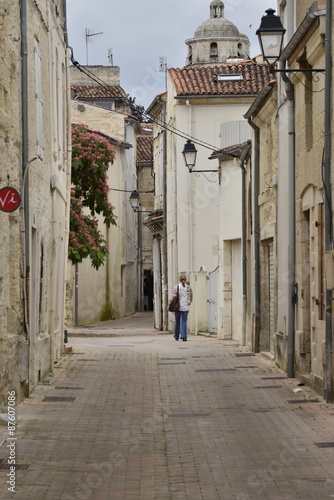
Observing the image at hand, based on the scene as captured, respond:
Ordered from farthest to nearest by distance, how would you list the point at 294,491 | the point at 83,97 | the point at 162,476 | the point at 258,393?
the point at 83,97 → the point at 258,393 → the point at 162,476 → the point at 294,491

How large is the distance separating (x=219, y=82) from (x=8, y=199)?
84.3 feet

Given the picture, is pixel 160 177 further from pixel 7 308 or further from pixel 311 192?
pixel 7 308

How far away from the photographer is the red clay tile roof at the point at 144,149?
2527 inches

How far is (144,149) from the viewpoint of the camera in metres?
65.1

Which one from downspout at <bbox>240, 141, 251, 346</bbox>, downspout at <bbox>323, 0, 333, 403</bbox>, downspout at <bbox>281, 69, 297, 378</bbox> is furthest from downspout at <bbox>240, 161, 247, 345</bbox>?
downspout at <bbox>323, 0, 333, 403</bbox>

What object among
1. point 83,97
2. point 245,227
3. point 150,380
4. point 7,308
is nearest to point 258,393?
point 150,380

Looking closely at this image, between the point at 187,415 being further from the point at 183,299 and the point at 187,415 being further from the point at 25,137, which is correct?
the point at 183,299

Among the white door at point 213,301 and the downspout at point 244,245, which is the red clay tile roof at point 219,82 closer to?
the white door at point 213,301

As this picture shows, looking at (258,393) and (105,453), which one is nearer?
(105,453)

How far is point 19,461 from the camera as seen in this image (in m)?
9.94

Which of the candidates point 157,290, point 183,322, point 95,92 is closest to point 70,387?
point 183,322

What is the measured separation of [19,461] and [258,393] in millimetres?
5984

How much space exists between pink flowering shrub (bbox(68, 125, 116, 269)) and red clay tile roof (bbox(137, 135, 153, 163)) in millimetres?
32538

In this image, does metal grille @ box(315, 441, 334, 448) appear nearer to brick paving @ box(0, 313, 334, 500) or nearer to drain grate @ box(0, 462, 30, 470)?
brick paving @ box(0, 313, 334, 500)
